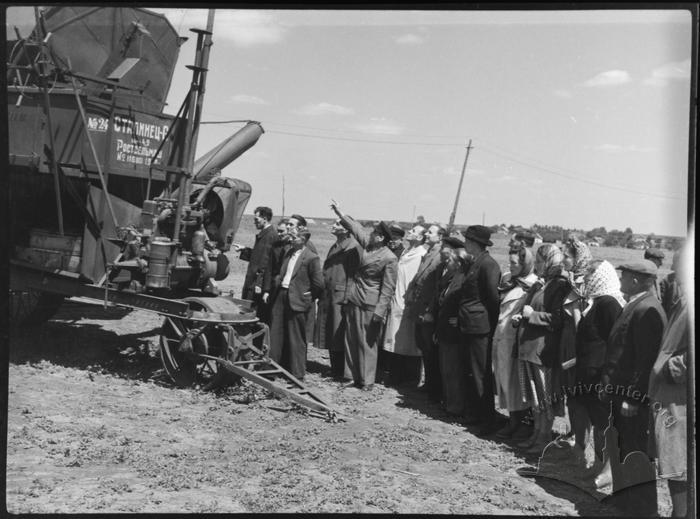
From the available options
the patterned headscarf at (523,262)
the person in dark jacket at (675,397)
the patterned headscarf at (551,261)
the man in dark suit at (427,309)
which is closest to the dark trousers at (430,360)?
the man in dark suit at (427,309)

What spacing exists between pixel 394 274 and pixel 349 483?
339 cm

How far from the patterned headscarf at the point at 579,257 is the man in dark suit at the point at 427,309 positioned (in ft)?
6.93

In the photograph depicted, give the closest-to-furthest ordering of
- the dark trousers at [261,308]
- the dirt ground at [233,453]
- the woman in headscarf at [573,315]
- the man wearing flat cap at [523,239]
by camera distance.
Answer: the dirt ground at [233,453] → the woman in headscarf at [573,315] → the man wearing flat cap at [523,239] → the dark trousers at [261,308]

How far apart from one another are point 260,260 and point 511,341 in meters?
3.42

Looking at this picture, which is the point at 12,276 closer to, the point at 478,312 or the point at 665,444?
the point at 478,312

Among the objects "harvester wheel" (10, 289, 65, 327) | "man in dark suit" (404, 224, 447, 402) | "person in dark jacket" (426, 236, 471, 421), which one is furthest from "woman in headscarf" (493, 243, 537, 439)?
"harvester wheel" (10, 289, 65, 327)

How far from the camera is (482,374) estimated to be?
6742mm

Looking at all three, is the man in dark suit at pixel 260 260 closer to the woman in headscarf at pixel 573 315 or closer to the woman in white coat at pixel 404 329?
the woman in white coat at pixel 404 329

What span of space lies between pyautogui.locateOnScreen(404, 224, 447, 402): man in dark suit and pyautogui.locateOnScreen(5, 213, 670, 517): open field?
10.7 inches

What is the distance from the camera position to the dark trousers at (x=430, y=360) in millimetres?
7793

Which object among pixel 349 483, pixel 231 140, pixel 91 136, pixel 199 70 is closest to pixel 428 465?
pixel 349 483

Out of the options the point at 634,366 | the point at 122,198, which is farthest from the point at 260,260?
the point at 634,366

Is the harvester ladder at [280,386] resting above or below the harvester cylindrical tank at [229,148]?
below

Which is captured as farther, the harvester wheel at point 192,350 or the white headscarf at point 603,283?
the harvester wheel at point 192,350
